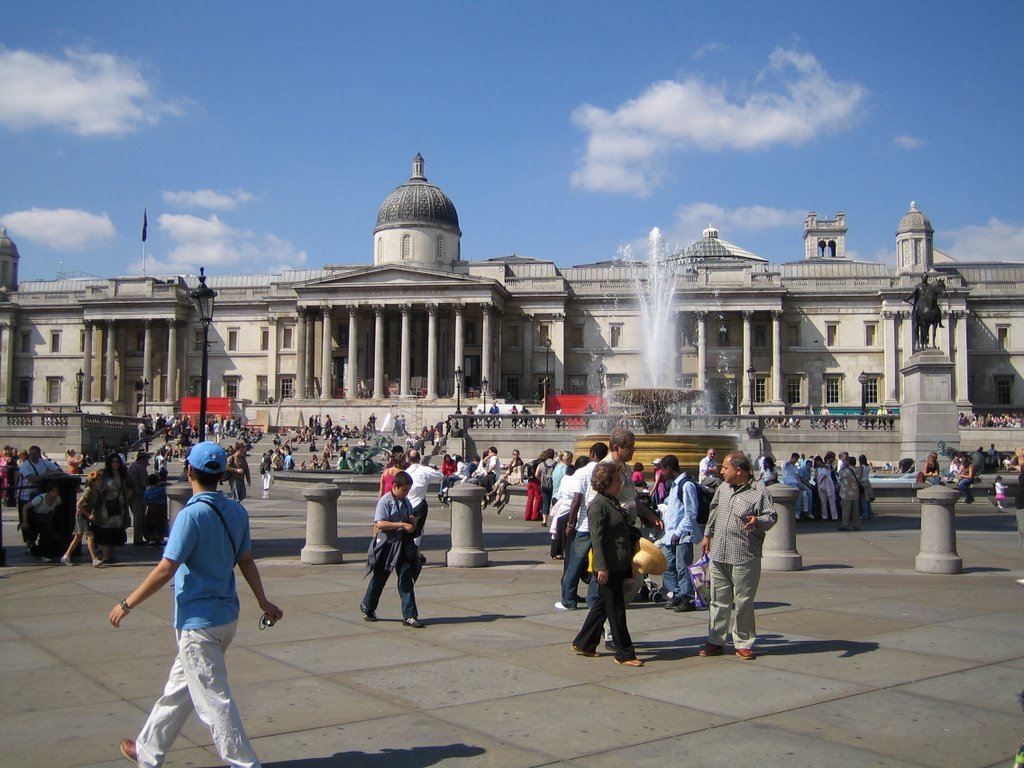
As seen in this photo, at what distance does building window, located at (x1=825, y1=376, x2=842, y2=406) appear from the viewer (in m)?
78.6

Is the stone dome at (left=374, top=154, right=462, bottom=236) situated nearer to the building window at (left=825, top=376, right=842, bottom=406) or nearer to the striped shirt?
the building window at (left=825, top=376, right=842, bottom=406)

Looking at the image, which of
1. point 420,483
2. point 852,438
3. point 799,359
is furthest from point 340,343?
point 420,483

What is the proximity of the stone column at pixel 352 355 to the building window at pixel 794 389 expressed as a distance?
115 ft

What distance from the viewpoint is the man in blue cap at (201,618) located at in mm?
5465

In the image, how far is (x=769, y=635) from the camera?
32.9 feet

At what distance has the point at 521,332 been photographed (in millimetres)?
79750

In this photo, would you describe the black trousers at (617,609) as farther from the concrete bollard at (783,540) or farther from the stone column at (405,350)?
the stone column at (405,350)

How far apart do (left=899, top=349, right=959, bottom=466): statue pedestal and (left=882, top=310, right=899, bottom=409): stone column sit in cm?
4211

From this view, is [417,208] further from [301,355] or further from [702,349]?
[702,349]

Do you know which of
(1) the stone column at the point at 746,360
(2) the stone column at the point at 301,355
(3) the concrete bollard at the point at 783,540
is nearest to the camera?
(3) the concrete bollard at the point at 783,540

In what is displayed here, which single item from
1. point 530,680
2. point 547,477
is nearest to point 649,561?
point 530,680

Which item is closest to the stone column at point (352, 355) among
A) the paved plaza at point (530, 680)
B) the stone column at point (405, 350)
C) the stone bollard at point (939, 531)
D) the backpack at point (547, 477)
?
the stone column at point (405, 350)

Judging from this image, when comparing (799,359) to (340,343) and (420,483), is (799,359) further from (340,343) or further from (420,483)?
(420,483)

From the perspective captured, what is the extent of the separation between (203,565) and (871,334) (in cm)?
7956
